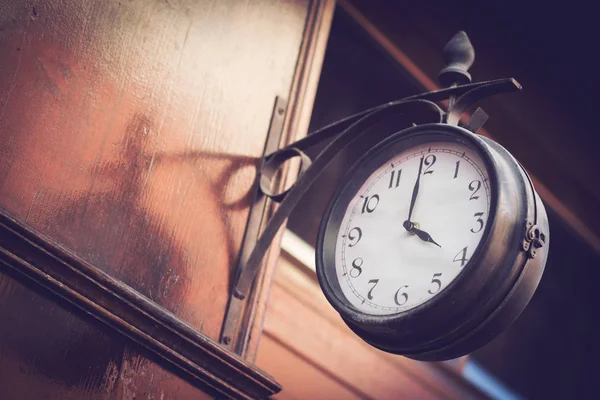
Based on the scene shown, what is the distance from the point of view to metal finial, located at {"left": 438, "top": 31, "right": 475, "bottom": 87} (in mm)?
1885

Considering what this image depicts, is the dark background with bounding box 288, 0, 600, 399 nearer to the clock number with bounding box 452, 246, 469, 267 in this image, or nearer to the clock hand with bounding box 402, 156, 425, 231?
the clock hand with bounding box 402, 156, 425, 231

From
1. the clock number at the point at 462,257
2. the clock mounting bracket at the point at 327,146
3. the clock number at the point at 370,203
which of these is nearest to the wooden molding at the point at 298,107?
the clock mounting bracket at the point at 327,146

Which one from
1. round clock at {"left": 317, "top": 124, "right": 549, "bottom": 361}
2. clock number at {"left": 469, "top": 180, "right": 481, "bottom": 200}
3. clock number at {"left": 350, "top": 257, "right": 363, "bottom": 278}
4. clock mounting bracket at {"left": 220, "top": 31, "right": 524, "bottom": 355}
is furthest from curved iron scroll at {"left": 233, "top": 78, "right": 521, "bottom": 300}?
clock number at {"left": 350, "top": 257, "right": 363, "bottom": 278}

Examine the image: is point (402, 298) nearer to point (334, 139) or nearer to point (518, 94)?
point (334, 139)

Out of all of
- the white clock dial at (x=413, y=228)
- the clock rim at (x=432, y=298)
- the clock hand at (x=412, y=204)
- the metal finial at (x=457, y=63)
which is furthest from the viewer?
the metal finial at (x=457, y=63)

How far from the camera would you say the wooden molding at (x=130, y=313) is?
60.4 inches

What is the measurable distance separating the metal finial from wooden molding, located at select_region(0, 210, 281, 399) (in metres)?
0.89

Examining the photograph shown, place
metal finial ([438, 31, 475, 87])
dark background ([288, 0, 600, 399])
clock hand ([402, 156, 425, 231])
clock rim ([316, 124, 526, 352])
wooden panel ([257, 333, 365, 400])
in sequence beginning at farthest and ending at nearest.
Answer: dark background ([288, 0, 600, 399])
wooden panel ([257, 333, 365, 400])
metal finial ([438, 31, 475, 87])
clock hand ([402, 156, 425, 231])
clock rim ([316, 124, 526, 352])

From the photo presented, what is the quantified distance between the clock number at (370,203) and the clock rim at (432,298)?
0.17 ft

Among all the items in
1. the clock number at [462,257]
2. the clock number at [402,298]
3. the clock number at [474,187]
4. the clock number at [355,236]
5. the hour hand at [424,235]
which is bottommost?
the clock number at [402,298]

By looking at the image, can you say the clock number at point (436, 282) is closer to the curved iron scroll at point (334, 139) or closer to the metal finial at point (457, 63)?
the curved iron scroll at point (334, 139)

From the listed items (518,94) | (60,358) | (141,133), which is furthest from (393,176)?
(518,94)

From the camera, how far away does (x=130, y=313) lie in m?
1.68

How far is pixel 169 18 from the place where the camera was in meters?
2.06
